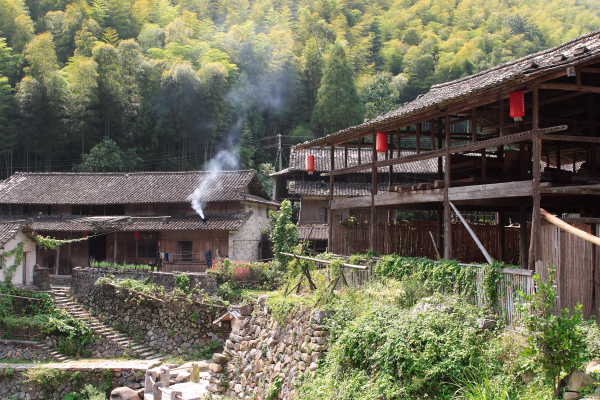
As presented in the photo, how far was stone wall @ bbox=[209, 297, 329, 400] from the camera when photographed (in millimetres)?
12406

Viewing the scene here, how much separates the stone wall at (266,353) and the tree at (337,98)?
3378 centimetres

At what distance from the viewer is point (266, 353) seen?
14.3 m

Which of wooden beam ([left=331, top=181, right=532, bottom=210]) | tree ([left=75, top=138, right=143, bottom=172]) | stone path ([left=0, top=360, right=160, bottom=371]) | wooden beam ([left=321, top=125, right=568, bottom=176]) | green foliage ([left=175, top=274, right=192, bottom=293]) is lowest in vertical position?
stone path ([left=0, top=360, right=160, bottom=371])

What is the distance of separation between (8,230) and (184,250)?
878 cm

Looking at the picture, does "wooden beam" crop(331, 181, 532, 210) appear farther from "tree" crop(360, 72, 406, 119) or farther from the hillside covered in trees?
"tree" crop(360, 72, 406, 119)

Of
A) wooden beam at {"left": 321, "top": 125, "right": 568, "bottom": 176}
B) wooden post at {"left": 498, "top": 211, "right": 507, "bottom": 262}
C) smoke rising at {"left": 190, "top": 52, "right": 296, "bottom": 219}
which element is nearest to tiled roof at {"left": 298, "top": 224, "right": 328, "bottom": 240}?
smoke rising at {"left": 190, "top": 52, "right": 296, "bottom": 219}

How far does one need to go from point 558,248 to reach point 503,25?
2222 inches

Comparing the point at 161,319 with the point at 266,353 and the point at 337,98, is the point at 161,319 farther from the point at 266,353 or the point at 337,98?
the point at 337,98

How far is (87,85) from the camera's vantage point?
4375 cm

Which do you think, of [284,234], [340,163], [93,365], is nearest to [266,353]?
[93,365]

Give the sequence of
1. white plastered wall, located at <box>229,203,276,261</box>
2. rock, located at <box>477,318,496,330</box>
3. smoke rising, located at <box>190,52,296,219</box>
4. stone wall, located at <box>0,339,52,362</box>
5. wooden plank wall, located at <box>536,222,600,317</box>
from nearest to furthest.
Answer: wooden plank wall, located at <box>536,222,600,317</box> → rock, located at <box>477,318,496,330</box> → stone wall, located at <box>0,339,52,362</box> → white plastered wall, located at <box>229,203,276,261</box> → smoke rising, located at <box>190,52,296,219</box>

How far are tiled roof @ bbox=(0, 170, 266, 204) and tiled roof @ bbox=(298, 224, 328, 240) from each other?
12.5 ft

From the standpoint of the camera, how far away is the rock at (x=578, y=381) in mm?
7550

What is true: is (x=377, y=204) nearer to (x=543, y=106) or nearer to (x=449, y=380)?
(x=543, y=106)
